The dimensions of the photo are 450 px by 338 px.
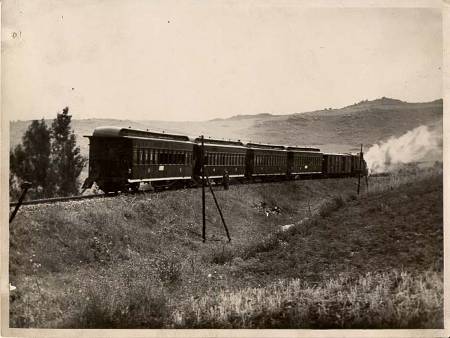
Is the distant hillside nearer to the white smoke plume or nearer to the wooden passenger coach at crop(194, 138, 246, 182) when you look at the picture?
the white smoke plume

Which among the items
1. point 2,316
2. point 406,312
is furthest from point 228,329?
point 2,316

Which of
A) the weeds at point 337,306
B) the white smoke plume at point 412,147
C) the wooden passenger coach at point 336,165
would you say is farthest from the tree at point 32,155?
the wooden passenger coach at point 336,165

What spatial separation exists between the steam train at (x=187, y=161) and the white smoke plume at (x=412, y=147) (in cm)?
116

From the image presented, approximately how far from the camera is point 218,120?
28.8ft

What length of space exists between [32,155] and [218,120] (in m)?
3.23

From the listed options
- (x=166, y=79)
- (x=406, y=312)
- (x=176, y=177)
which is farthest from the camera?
(x=176, y=177)

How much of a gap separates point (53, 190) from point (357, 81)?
655 centimetres

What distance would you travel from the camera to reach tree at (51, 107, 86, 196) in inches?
319

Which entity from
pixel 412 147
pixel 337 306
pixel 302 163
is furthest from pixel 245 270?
pixel 302 163

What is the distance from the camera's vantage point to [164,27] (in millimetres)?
7434

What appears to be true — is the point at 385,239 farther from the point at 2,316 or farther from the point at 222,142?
the point at 222,142

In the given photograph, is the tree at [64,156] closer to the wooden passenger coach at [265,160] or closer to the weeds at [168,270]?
the weeds at [168,270]

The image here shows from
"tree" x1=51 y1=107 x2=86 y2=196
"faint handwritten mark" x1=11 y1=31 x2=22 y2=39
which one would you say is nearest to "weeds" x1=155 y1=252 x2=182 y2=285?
"tree" x1=51 y1=107 x2=86 y2=196

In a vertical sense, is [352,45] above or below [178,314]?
above
